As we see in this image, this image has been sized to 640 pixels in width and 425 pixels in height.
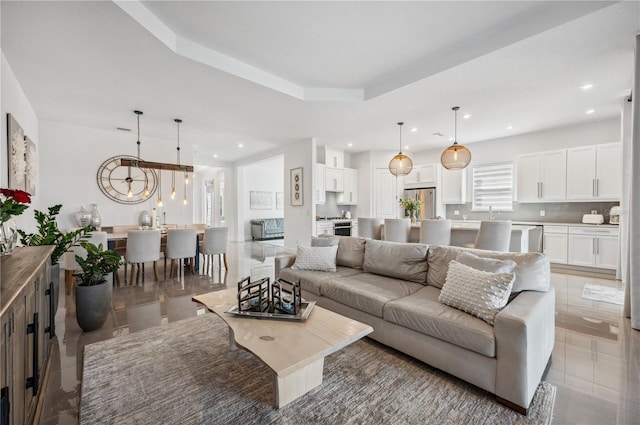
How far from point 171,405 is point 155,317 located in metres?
1.66

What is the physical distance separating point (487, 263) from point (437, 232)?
1.92 m

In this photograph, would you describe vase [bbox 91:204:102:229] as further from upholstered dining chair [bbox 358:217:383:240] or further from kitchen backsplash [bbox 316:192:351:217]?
upholstered dining chair [bbox 358:217:383:240]

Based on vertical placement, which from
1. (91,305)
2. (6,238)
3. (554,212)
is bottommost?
(91,305)

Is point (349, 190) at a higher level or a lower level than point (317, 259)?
higher

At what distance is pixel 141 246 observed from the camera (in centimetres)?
438

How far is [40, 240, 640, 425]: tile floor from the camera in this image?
1761mm

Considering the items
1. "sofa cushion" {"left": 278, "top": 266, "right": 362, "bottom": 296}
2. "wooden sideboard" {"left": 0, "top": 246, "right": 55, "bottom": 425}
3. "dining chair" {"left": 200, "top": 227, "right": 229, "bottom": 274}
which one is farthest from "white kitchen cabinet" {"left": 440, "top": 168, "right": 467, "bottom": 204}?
"wooden sideboard" {"left": 0, "top": 246, "right": 55, "bottom": 425}

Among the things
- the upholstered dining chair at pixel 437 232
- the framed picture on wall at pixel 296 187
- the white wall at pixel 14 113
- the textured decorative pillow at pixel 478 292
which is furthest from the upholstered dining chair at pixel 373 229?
the white wall at pixel 14 113

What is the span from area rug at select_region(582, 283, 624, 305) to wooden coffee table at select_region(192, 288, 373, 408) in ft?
12.7

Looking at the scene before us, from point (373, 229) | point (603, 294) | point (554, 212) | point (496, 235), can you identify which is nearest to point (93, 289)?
point (373, 229)

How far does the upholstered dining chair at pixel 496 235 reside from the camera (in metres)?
3.88

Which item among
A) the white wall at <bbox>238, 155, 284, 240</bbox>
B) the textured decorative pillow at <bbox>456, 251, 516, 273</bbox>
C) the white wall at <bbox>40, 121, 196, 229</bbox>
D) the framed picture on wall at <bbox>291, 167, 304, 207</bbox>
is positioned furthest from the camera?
the white wall at <bbox>238, 155, 284, 240</bbox>

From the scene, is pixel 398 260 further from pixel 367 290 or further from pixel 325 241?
pixel 325 241

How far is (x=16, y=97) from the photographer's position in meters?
3.63
